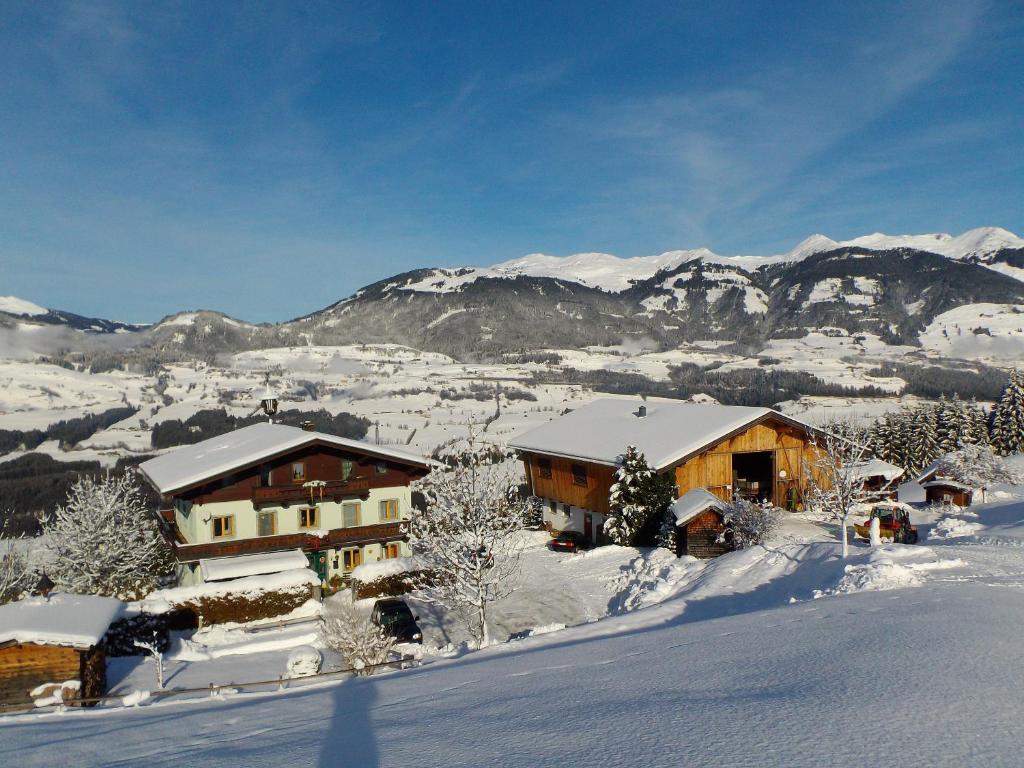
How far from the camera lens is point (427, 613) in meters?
26.2

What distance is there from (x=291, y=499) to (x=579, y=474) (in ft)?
57.6

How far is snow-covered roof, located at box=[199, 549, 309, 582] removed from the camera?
2767 centimetres

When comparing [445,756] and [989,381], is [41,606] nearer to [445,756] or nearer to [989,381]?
[445,756]

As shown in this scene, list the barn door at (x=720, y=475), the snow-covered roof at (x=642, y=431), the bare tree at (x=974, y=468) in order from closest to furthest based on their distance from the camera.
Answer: the snow-covered roof at (x=642, y=431), the barn door at (x=720, y=475), the bare tree at (x=974, y=468)

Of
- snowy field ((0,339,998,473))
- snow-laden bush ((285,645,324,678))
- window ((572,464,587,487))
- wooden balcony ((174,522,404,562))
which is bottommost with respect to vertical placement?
snow-laden bush ((285,645,324,678))

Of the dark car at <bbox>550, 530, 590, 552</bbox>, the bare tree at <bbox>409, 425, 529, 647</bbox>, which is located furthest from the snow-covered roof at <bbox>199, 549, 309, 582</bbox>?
the dark car at <bbox>550, 530, 590, 552</bbox>

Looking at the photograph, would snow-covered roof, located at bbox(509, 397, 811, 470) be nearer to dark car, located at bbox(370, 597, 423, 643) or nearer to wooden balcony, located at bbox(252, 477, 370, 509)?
wooden balcony, located at bbox(252, 477, 370, 509)

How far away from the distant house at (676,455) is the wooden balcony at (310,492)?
1356 centimetres

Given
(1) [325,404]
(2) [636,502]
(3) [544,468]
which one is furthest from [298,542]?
(1) [325,404]

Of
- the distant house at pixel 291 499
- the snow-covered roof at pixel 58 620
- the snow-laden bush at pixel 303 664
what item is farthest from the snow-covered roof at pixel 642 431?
the snow-covered roof at pixel 58 620

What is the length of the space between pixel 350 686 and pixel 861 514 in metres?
33.8

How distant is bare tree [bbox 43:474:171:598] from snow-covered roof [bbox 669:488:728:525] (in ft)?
85.5

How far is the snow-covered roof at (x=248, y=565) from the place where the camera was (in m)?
27.7

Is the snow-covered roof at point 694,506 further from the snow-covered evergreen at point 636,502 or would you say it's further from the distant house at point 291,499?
the distant house at point 291,499
